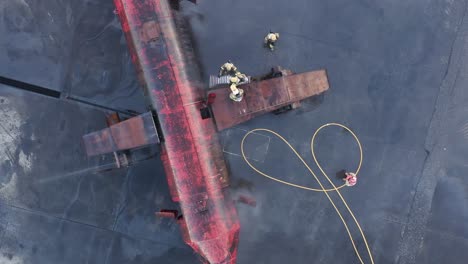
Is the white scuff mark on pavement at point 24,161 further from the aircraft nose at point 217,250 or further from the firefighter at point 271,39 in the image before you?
the firefighter at point 271,39

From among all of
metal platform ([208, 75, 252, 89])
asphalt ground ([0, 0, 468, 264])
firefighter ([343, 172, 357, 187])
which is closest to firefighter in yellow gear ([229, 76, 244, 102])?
metal platform ([208, 75, 252, 89])

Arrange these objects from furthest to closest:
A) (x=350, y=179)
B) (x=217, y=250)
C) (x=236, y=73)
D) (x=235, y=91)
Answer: (x=350, y=179)
(x=236, y=73)
(x=235, y=91)
(x=217, y=250)

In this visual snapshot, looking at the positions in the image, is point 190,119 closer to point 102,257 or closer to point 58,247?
point 102,257

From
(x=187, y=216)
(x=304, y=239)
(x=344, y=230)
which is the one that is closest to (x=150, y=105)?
(x=187, y=216)

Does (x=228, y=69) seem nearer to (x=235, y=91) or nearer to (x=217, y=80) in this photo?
(x=217, y=80)

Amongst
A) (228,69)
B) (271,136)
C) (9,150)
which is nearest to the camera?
(228,69)

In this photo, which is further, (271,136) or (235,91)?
(271,136)

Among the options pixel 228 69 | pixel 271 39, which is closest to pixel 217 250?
pixel 228 69

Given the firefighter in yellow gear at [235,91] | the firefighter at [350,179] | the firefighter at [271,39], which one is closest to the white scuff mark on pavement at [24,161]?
the firefighter in yellow gear at [235,91]
